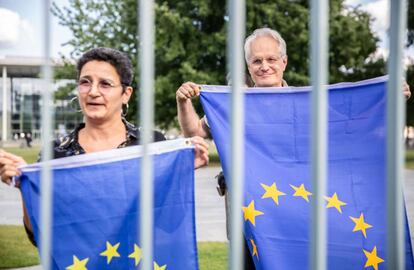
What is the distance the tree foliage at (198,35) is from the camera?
1830 centimetres

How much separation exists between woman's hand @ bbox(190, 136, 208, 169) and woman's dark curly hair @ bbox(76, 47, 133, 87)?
660 mm

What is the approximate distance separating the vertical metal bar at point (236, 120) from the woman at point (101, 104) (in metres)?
0.95

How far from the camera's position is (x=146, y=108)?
117 centimetres

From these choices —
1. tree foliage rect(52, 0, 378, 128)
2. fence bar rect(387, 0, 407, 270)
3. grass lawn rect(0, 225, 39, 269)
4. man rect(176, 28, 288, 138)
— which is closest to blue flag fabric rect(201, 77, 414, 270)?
man rect(176, 28, 288, 138)

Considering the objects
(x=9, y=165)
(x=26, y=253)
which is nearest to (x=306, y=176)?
(x=9, y=165)

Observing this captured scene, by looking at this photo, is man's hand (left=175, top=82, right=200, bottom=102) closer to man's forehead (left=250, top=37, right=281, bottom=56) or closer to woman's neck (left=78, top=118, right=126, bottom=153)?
woman's neck (left=78, top=118, right=126, bottom=153)

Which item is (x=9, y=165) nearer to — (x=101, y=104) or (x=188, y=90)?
(x=101, y=104)

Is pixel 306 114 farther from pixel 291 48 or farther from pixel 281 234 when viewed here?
pixel 291 48

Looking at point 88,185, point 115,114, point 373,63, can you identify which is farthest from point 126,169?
point 373,63

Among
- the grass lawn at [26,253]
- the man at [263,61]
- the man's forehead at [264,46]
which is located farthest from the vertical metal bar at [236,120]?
the grass lawn at [26,253]

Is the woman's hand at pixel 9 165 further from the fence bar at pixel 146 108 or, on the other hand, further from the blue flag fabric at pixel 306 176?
the blue flag fabric at pixel 306 176

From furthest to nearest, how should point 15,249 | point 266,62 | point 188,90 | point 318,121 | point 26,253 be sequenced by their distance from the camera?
1. point 15,249
2. point 26,253
3. point 266,62
4. point 188,90
5. point 318,121

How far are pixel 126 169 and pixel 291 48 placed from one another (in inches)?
693

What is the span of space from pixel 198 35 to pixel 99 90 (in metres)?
17.5
